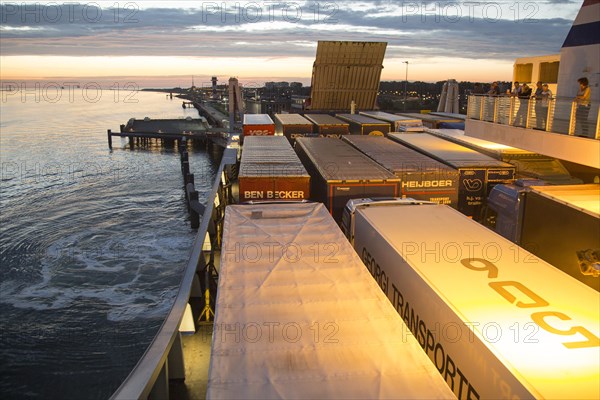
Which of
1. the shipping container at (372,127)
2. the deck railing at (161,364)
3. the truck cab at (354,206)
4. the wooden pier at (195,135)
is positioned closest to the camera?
the deck railing at (161,364)

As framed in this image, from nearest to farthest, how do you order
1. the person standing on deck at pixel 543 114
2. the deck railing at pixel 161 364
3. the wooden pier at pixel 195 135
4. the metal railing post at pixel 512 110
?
the deck railing at pixel 161 364, the person standing on deck at pixel 543 114, the metal railing post at pixel 512 110, the wooden pier at pixel 195 135

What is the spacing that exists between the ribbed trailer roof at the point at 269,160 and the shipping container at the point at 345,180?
74cm

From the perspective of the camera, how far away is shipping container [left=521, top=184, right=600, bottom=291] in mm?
10633

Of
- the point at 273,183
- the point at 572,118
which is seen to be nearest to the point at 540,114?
the point at 572,118

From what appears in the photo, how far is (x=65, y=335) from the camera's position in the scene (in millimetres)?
17922

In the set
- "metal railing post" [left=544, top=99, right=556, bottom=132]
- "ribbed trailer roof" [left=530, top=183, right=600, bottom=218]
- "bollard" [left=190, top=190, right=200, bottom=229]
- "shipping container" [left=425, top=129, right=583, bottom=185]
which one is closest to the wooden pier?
"bollard" [left=190, top=190, right=200, bottom=229]

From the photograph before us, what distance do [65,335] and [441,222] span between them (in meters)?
14.4

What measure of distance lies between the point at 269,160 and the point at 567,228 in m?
9.20

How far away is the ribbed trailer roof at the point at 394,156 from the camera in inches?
614

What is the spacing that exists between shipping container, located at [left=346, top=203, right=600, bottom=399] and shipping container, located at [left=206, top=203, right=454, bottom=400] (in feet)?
2.19

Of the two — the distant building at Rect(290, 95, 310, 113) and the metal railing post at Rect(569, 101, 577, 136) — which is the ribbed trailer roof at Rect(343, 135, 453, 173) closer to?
the metal railing post at Rect(569, 101, 577, 136)

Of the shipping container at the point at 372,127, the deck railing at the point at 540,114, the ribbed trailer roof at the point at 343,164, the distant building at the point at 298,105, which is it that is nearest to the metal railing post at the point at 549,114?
the deck railing at the point at 540,114

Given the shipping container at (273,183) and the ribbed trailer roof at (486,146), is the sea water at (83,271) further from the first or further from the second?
the ribbed trailer roof at (486,146)

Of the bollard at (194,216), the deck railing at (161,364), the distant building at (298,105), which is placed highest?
the distant building at (298,105)
